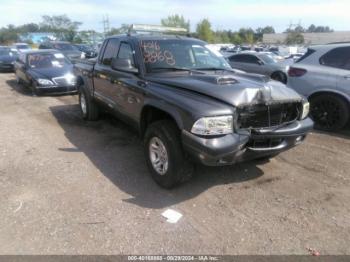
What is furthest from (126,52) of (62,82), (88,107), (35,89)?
(35,89)

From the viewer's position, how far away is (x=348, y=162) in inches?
178

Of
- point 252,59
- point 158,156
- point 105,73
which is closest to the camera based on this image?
point 158,156

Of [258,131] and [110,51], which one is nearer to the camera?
[258,131]

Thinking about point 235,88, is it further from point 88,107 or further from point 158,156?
point 88,107

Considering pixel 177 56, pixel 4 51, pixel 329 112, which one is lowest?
pixel 329 112

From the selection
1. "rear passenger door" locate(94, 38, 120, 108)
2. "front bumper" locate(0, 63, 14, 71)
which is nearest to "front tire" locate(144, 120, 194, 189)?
"rear passenger door" locate(94, 38, 120, 108)

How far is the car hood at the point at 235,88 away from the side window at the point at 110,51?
1.57 m

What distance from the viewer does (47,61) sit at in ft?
34.4

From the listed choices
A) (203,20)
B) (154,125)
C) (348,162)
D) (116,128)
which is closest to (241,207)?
(154,125)

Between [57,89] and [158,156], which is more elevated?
[57,89]

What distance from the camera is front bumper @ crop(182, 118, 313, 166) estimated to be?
300cm

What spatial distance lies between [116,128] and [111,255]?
3743mm

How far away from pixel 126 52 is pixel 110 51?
0.79 meters

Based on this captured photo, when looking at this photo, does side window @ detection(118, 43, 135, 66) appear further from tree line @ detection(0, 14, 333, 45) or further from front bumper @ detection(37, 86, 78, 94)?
tree line @ detection(0, 14, 333, 45)
